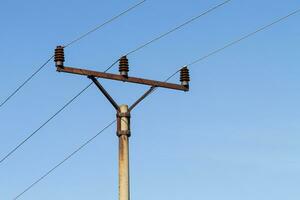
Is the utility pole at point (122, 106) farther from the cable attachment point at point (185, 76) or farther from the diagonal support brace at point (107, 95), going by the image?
the cable attachment point at point (185, 76)

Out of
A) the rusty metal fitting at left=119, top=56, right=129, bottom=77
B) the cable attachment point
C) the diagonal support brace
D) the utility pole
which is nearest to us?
the utility pole

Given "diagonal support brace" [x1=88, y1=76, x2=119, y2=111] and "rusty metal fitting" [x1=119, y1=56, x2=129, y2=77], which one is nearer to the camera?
"diagonal support brace" [x1=88, y1=76, x2=119, y2=111]

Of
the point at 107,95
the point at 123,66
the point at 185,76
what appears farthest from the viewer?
the point at 185,76

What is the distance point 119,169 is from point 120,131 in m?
0.88

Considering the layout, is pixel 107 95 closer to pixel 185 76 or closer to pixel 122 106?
pixel 122 106

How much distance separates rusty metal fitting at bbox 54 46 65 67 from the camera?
1833 cm

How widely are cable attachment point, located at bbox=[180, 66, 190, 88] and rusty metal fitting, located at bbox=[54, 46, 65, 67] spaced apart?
126 inches

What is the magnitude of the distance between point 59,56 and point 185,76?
133 inches

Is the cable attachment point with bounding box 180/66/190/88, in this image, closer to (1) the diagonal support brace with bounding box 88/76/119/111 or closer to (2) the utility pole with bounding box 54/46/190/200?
(2) the utility pole with bounding box 54/46/190/200

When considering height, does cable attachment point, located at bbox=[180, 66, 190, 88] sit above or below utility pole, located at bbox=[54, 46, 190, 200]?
above

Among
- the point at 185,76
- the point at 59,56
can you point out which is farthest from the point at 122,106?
the point at 185,76

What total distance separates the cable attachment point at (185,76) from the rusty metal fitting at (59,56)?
3.20m

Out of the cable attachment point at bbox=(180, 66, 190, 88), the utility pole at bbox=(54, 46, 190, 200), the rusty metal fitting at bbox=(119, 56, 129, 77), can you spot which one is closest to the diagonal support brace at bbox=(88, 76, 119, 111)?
the utility pole at bbox=(54, 46, 190, 200)

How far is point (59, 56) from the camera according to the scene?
60.4 ft
